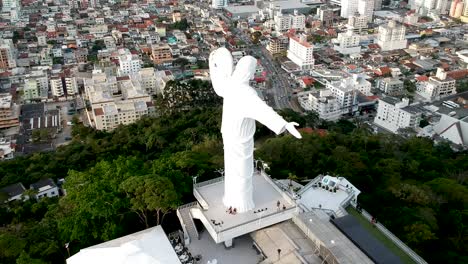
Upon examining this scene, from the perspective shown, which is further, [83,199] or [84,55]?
[84,55]

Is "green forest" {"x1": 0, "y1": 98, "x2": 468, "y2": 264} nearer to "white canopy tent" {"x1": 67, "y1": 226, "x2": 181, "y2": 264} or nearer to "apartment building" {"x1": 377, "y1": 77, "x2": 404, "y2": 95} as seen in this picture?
"white canopy tent" {"x1": 67, "y1": 226, "x2": 181, "y2": 264}

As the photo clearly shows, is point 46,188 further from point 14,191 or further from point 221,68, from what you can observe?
point 221,68

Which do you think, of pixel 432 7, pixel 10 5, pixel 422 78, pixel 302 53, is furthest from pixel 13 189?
pixel 432 7

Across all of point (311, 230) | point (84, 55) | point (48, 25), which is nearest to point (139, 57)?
point (84, 55)

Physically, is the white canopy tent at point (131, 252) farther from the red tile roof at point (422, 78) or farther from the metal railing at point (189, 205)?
the red tile roof at point (422, 78)

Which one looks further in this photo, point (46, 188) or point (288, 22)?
point (288, 22)

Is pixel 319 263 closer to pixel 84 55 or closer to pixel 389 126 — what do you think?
pixel 389 126

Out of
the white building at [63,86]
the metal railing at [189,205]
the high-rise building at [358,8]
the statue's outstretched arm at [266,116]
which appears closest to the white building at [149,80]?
the white building at [63,86]
